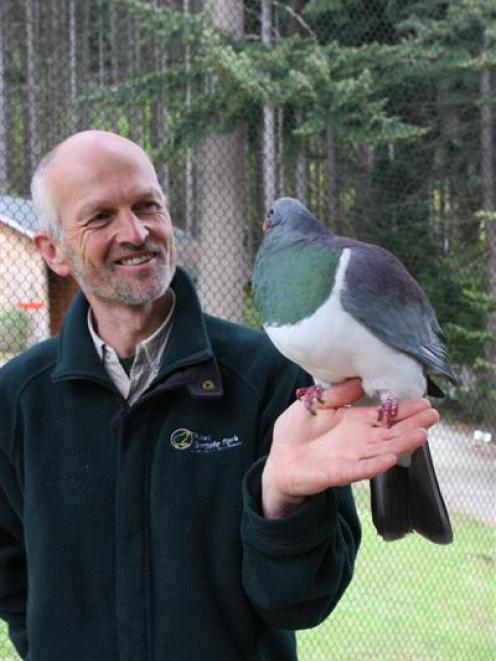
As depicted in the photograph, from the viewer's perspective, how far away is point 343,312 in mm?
1074

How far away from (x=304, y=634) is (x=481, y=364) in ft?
5.09

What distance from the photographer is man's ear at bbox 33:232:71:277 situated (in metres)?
1.49

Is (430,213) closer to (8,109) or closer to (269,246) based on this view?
(8,109)

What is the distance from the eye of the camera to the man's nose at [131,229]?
1354 mm

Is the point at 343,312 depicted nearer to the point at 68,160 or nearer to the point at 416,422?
the point at 416,422

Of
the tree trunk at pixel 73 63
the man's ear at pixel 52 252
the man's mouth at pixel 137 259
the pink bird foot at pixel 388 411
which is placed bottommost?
the pink bird foot at pixel 388 411

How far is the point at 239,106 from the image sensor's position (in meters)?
3.53

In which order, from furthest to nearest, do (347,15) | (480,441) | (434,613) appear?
1. (347,15)
2. (480,441)
3. (434,613)

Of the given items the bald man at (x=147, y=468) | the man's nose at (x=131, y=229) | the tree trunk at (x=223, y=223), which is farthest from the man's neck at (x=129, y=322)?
the tree trunk at (x=223, y=223)

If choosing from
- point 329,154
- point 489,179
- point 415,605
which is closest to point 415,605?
point 415,605

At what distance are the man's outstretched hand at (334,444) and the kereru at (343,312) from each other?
2 centimetres

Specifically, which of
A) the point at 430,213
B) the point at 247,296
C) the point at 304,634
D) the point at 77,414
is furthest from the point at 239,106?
the point at 77,414

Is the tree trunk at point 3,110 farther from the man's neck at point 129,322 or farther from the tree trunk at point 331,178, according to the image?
the man's neck at point 129,322

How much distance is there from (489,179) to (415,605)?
2.14 m
